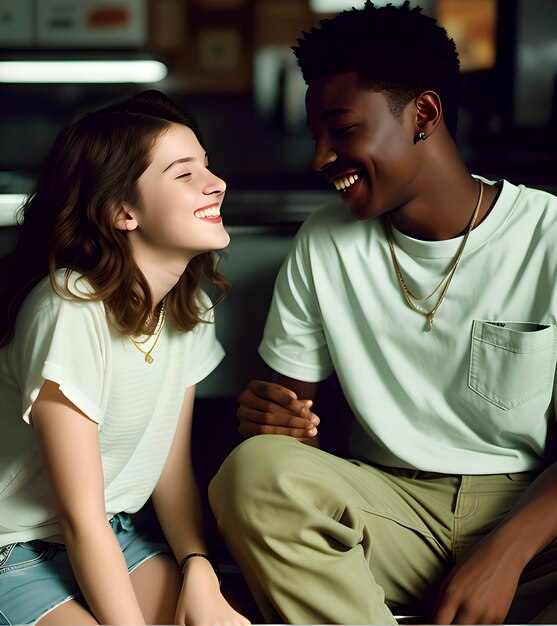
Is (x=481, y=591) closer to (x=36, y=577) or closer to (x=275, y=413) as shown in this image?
(x=275, y=413)

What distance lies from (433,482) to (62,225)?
74 cm

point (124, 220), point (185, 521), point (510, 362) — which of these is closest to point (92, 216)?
point (124, 220)

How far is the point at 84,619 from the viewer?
1.12 m

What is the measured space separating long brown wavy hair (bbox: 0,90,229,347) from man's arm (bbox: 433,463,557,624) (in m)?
0.60

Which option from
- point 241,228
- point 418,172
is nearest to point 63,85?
point 241,228

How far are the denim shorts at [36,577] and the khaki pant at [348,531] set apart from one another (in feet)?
0.74

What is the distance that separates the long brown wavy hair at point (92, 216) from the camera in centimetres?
119

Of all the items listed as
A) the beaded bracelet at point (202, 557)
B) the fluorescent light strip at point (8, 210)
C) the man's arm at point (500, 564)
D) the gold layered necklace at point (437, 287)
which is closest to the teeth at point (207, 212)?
the gold layered necklace at point (437, 287)

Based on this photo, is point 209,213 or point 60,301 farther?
point 209,213

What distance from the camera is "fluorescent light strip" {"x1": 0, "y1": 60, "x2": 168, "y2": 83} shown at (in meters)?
3.34

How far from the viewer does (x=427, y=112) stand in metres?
1.30

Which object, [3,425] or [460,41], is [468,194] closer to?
[3,425]

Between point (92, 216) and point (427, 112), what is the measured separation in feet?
1.88

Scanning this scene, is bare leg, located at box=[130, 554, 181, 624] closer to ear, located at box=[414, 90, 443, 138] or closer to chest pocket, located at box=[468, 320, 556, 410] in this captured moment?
chest pocket, located at box=[468, 320, 556, 410]
